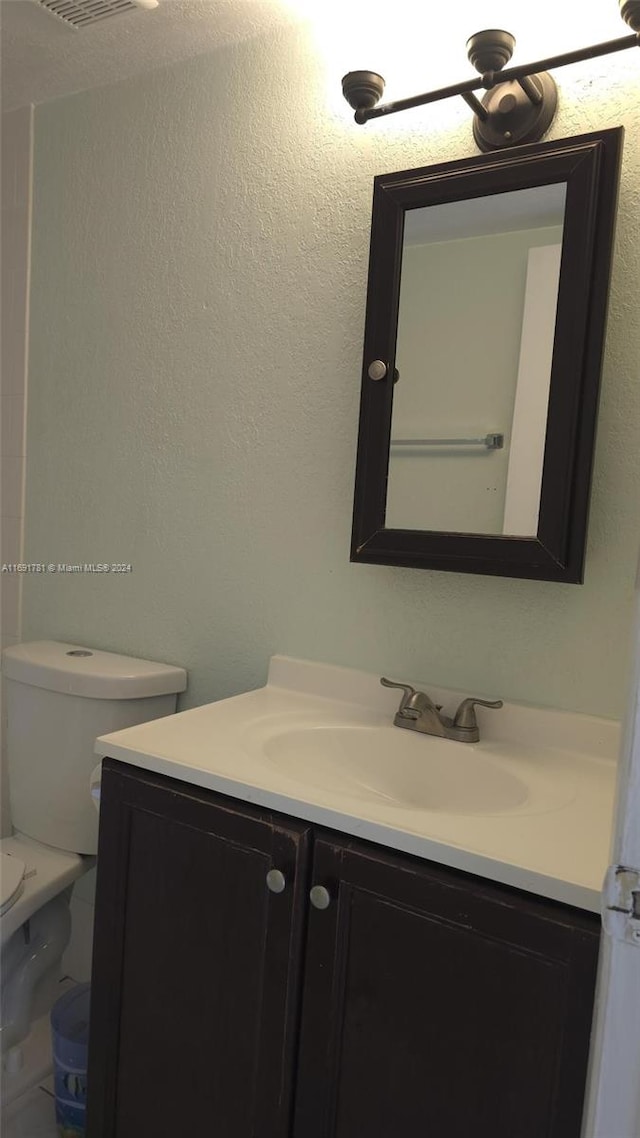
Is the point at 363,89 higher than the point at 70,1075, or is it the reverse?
the point at 363,89

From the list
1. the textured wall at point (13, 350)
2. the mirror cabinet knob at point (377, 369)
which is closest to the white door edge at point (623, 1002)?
the mirror cabinet knob at point (377, 369)

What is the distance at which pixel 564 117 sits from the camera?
1199mm

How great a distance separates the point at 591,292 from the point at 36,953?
1.62m

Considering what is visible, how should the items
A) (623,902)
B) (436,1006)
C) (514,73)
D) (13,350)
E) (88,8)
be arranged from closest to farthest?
(623,902), (436,1006), (514,73), (88,8), (13,350)

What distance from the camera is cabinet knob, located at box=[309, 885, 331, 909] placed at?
3.14 ft

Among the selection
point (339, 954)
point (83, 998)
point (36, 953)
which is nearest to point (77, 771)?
point (36, 953)

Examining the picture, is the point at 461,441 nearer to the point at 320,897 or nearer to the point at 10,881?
the point at 320,897

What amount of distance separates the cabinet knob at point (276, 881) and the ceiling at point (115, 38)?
1472 mm

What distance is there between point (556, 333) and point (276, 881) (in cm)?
88

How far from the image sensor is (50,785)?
1.63 metres

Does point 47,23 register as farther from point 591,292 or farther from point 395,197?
point 591,292

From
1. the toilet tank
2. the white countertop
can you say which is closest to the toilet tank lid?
the toilet tank

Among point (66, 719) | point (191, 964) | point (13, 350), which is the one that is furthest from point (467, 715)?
point (13, 350)

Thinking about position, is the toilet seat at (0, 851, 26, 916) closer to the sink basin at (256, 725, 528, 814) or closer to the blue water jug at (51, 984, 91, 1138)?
the blue water jug at (51, 984, 91, 1138)
